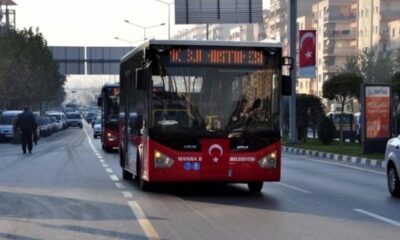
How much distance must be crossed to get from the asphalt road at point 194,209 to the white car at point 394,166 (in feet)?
1.12

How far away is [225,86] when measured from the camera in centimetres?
1620

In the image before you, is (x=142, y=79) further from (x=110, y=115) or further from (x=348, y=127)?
(x=348, y=127)

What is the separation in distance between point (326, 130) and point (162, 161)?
1029 inches

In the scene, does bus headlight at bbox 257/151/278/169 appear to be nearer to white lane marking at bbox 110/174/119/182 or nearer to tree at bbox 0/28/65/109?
white lane marking at bbox 110/174/119/182

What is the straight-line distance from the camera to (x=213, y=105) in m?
16.0

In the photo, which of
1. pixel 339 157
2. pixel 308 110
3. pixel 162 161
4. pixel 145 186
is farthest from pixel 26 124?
pixel 162 161

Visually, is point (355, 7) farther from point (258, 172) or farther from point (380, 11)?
point (258, 172)

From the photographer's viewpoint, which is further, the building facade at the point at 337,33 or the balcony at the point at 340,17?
the balcony at the point at 340,17

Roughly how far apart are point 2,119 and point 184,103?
40.8m

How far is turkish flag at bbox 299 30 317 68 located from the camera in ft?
131

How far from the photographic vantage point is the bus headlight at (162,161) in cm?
1596

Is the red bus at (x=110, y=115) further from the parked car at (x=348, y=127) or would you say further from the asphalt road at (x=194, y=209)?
the parked car at (x=348, y=127)

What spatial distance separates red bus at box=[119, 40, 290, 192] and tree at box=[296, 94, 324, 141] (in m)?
27.3

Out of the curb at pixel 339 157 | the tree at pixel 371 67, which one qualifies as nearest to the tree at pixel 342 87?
the curb at pixel 339 157
